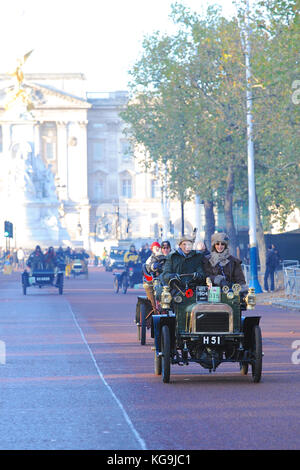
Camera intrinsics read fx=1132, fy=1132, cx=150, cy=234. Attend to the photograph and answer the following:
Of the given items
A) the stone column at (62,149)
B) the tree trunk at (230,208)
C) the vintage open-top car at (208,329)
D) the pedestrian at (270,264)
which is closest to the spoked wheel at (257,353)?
the vintage open-top car at (208,329)

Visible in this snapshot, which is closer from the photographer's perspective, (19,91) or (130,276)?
(130,276)

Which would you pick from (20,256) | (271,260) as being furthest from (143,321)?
(20,256)

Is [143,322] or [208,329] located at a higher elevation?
[208,329]

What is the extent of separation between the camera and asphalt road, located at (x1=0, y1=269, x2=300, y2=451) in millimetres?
9406

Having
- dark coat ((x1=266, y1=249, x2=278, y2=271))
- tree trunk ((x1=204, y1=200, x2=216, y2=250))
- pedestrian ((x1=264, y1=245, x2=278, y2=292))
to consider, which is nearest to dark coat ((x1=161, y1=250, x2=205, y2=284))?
pedestrian ((x1=264, y1=245, x2=278, y2=292))

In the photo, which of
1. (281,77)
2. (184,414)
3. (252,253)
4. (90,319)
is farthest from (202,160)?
(184,414)

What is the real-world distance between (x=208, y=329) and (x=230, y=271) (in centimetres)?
93

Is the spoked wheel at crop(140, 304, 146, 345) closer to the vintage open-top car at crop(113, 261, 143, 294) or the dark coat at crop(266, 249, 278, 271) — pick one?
the dark coat at crop(266, 249, 278, 271)

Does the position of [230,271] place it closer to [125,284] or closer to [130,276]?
[125,284]

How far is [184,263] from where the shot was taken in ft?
47.1

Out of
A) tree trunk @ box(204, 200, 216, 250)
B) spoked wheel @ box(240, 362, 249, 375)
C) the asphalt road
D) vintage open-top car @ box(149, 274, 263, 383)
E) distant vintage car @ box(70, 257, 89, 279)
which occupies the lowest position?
the asphalt road

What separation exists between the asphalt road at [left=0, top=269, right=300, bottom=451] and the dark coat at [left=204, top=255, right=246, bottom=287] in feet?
4.02

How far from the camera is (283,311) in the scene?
99.0 feet
